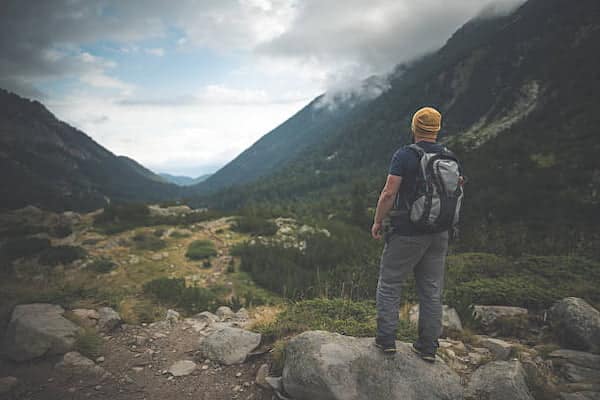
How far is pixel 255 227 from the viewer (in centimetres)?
1606

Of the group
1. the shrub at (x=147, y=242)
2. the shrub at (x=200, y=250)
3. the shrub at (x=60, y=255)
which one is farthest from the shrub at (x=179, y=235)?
the shrub at (x=60, y=255)

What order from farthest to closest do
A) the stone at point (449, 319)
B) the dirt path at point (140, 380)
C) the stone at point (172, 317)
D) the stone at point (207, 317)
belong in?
1. the stone at point (207, 317)
2. the stone at point (172, 317)
3. the stone at point (449, 319)
4. the dirt path at point (140, 380)

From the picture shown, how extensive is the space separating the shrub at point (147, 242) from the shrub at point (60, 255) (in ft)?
7.10

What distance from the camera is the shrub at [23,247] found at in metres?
9.32

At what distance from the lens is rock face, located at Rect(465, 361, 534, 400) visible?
9.56 feet

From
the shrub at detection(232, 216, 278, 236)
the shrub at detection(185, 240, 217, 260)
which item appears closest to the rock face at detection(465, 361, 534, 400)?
the shrub at detection(185, 240, 217, 260)

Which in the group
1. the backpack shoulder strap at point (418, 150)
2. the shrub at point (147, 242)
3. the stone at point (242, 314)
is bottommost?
the stone at point (242, 314)

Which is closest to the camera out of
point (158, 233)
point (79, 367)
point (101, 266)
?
point (79, 367)

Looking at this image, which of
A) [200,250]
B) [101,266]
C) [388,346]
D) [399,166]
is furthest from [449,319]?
[101,266]

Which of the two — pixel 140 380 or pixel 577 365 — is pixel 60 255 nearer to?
pixel 140 380

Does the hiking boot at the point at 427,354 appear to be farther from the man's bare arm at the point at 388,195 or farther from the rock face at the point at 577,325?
the rock face at the point at 577,325

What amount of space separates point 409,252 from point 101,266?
384 inches

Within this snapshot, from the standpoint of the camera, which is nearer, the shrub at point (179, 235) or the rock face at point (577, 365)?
the rock face at point (577, 365)

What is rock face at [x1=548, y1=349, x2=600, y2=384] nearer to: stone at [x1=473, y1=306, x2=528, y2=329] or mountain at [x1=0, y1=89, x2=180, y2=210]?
stone at [x1=473, y1=306, x2=528, y2=329]
